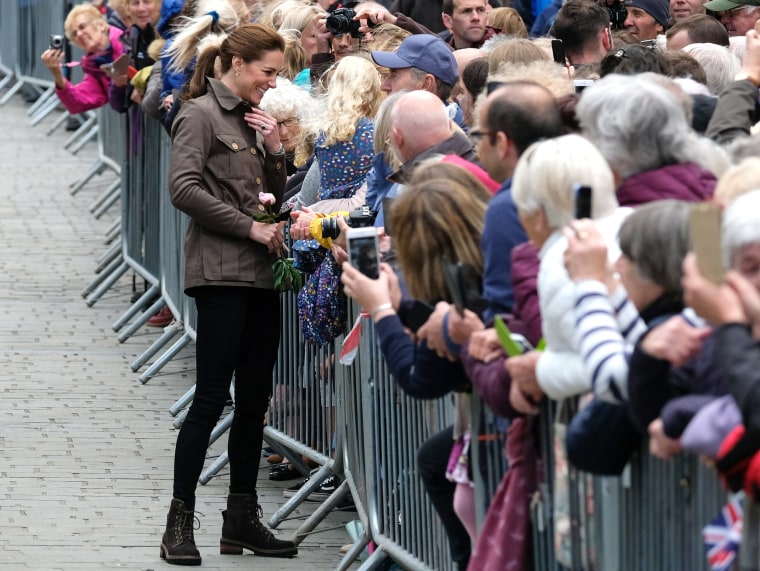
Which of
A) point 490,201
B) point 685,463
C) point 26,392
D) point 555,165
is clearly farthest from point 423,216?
point 26,392

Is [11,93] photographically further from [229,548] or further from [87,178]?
[229,548]

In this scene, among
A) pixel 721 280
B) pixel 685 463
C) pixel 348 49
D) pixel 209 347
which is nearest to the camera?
pixel 721 280

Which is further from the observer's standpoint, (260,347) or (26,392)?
(26,392)

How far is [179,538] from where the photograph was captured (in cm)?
697

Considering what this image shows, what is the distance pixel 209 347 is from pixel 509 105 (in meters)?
2.56

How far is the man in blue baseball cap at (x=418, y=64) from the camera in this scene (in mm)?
7195

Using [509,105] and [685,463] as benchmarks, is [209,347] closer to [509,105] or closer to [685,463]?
[509,105]

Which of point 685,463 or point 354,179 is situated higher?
point 685,463

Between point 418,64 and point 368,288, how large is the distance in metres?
2.41

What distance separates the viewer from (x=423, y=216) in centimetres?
468

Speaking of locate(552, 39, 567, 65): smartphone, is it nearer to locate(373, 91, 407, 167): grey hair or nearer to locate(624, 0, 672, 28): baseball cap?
locate(624, 0, 672, 28): baseball cap

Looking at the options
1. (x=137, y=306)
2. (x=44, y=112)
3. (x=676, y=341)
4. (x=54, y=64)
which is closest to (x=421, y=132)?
(x=676, y=341)

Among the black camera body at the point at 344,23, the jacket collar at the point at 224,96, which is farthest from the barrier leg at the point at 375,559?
the black camera body at the point at 344,23

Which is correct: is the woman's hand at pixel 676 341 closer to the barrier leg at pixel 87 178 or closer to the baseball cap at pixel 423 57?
the baseball cap at pixel 423 57
